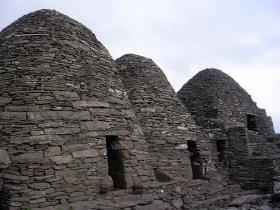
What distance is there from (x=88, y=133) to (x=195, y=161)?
4.46m

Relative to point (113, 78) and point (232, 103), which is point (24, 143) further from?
point (232, 103)

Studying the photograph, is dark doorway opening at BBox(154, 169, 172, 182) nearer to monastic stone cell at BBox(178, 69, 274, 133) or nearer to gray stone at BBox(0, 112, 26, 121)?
gray stone at BBox(0, 112, 26, 121)

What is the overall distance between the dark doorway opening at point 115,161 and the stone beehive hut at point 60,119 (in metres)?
0.02

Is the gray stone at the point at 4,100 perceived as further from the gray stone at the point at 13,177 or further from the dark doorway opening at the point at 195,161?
the dark doorway opening at the point at 195,161

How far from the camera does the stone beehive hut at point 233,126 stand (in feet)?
40.3

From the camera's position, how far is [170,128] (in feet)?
32.8

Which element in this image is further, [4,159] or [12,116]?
[12,116]

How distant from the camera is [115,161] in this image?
776 cm

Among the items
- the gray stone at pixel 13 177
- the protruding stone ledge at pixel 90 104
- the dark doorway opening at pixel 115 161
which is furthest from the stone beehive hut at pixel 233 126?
the gray stone at pixel 13 177

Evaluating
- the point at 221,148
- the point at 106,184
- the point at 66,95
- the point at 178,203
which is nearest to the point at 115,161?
the point at 106,184

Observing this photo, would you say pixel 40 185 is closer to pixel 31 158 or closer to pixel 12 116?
pixel 31 158

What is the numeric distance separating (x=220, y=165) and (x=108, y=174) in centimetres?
569

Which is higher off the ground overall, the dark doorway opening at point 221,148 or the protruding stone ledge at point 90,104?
the protruding stone ledge at point 90,104

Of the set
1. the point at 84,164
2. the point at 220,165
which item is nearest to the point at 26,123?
the point at 84,164
